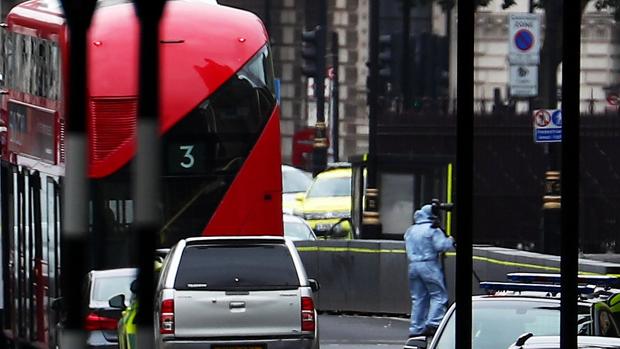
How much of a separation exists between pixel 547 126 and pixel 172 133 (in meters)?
6.13

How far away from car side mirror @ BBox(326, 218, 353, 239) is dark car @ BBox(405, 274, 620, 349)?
65.6ft

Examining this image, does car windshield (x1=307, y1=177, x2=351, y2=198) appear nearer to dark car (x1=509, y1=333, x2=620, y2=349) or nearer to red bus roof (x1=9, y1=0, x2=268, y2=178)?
red bus roof (x1=9, y1=0, x2=268, y2=178)

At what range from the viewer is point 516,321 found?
1112cm

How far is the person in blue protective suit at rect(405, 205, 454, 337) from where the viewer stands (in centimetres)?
1903

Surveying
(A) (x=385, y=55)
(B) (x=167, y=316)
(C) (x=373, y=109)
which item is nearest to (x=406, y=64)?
(A) (x=385, y=55)

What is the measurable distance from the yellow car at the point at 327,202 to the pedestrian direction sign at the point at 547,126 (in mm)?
10204

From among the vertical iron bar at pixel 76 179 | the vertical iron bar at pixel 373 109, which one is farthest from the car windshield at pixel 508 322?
the vertical iron bar at pixel 373 109

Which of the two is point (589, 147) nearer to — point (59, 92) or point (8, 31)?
point (8, 31)

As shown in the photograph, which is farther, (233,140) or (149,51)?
(233,140)

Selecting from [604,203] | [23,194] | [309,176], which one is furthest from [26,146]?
[309,176]

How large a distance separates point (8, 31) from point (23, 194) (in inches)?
86.4

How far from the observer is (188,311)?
15.8 meters

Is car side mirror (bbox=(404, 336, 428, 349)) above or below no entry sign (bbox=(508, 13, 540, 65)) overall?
below

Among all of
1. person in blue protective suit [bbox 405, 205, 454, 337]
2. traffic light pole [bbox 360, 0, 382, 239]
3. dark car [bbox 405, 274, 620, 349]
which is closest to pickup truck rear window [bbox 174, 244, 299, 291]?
person in blue protective suit [bbox 405, 205, 454, 337]
